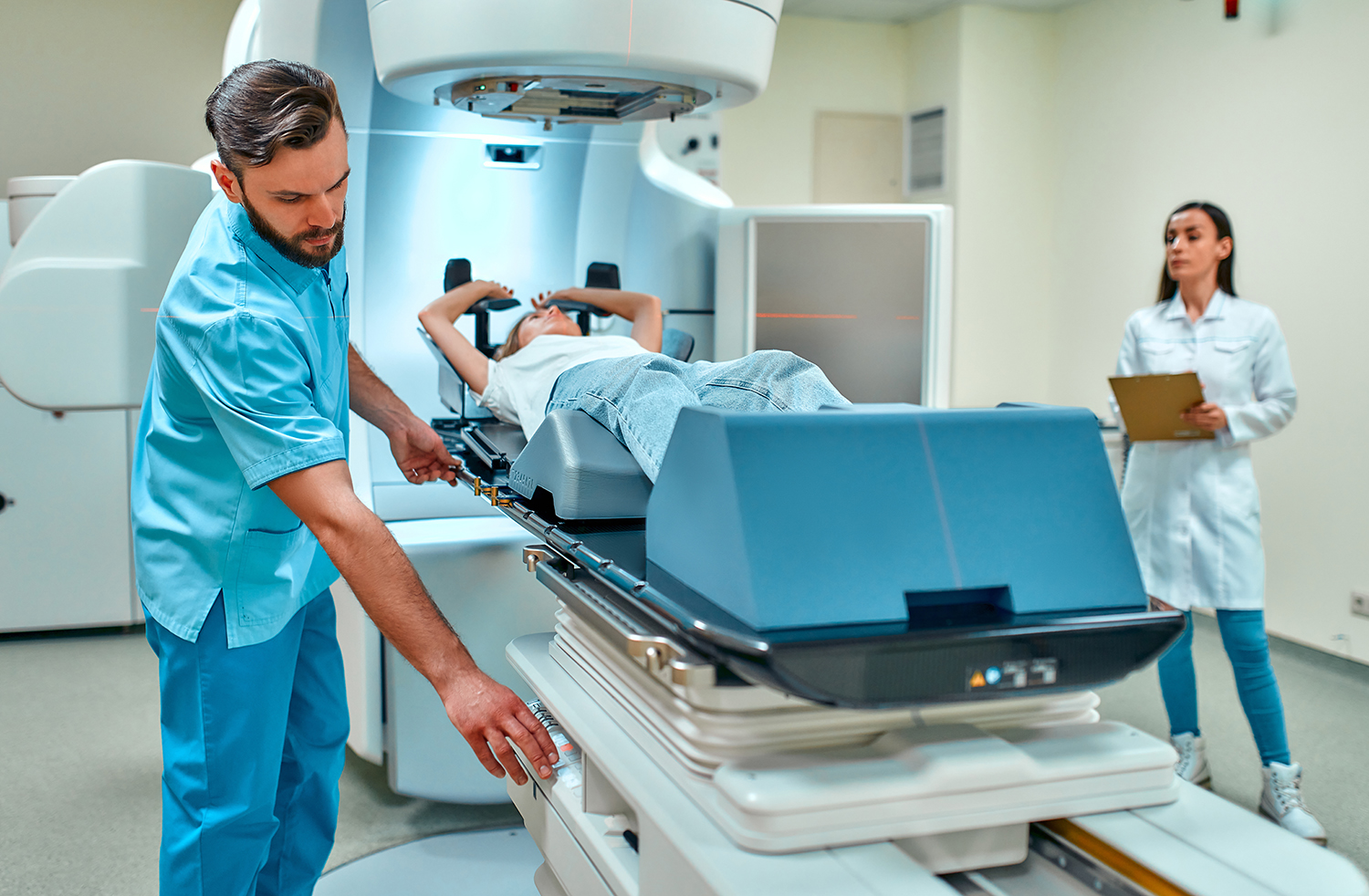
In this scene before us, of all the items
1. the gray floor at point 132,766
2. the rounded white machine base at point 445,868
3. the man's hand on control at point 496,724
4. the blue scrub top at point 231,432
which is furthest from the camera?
the gray floor at point 132,766

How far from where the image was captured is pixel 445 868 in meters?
1.98

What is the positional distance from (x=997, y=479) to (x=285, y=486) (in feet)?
2.50

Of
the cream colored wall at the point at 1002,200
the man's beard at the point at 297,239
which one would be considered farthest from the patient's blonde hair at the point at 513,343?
the cream colored wall at the point at 1002,200

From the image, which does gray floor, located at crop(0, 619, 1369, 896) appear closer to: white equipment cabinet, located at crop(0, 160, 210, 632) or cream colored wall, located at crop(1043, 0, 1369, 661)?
cream colored wall, located at crop(1043, 0, 1369, 661)

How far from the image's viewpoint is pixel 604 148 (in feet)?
7.41

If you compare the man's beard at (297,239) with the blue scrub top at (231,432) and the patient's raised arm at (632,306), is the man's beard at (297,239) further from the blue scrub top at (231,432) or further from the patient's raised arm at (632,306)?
the patient's raised arm at (632,306)

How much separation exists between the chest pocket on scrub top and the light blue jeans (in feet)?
1.30

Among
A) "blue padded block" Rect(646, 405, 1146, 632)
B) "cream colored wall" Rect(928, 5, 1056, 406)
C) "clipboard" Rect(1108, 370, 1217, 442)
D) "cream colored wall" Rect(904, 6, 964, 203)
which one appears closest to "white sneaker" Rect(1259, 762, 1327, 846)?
"clipboard" Rect(1108, 370, 1217, 442)

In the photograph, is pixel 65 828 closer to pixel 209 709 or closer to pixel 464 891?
pixel 464 891

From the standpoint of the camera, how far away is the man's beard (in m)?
1.26

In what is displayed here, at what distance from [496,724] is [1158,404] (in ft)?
5.94

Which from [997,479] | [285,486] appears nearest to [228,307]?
[285,486]

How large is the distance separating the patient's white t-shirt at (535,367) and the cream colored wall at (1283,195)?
242 cm

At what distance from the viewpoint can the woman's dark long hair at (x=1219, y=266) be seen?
92.4 inches
